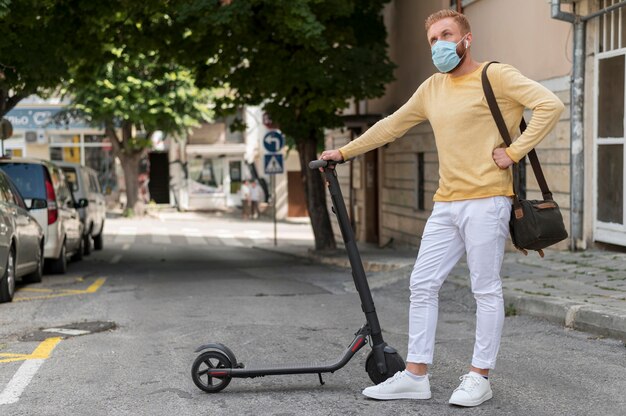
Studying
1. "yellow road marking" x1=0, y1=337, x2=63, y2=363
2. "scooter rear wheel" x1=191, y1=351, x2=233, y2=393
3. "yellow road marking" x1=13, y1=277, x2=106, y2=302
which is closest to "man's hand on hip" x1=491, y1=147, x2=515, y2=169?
"scooter rear wheel" x1=191, y1=351, x2=233, y2=393

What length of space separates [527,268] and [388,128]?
7441mm

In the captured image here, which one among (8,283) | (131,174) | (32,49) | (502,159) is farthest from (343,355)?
(131,174)

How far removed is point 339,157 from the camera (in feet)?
18.6

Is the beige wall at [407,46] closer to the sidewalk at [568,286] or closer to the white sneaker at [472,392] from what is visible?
the sidewalk at [568,286]

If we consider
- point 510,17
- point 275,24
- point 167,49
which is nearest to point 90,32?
point 167,49

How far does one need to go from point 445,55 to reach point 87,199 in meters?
16.7

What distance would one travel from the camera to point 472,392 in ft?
A: 17.3

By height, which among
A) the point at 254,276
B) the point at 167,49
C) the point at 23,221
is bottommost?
the point at 254,276

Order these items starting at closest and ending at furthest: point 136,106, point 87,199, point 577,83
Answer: point 577,83 < point 87,199 < point 136,106

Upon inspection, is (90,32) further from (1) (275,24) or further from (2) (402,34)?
(2) (402,34)

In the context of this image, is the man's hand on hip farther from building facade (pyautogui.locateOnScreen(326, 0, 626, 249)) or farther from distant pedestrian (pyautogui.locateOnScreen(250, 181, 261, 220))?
distant pedestrian (pyautogui.locateOnScreen(250, 181, 261, 220))

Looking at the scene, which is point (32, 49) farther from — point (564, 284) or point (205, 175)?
point (205, 175)

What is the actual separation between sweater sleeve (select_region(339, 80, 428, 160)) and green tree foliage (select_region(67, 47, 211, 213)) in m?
34.8

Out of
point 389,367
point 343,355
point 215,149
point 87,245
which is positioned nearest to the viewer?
point 389,367
